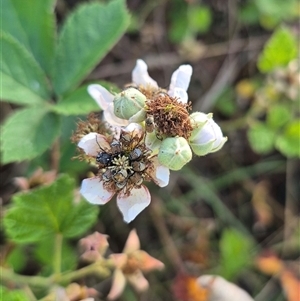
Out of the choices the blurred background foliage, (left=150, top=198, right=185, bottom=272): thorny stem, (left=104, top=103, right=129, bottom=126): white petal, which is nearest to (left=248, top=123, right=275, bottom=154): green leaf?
the blurred background foliage

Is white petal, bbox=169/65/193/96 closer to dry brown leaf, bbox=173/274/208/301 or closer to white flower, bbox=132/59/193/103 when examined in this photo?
white flower, bbox=132/59/193/103

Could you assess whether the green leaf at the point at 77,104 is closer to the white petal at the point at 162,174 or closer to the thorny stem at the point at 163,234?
the white petal at the point at 162,174

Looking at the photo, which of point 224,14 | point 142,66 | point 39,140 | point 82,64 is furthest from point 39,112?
point 224,14

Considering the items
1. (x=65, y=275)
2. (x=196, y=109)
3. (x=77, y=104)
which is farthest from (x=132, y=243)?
(x=196, y=109)

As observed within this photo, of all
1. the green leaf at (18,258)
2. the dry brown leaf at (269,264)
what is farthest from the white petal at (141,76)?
the dry brown leaf at (269,264)

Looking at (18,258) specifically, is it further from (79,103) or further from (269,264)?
(269,264)

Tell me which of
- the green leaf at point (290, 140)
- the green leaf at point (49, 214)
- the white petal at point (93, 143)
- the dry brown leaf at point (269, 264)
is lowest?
the dry brown leaf at point (269, 264)
